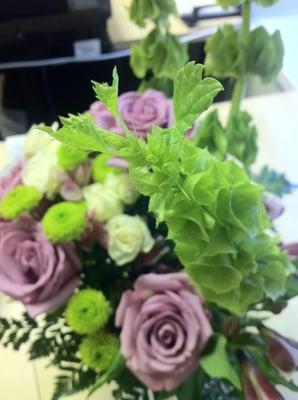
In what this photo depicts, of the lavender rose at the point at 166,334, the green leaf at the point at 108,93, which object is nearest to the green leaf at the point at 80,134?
the green leaf at the point at 108,93

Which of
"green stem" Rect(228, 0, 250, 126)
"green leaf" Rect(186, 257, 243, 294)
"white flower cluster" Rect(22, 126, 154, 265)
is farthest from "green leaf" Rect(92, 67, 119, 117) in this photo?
"green stem" Rect(228, 0, 250, 126)

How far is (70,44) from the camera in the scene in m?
1.20

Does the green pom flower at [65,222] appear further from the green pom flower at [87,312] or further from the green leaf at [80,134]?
the green leaf at [80,134]

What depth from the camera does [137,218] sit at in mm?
485

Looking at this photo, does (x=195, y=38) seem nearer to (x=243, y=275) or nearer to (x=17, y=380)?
(x=17, y=380)

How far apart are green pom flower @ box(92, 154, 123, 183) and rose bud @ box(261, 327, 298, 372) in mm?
187

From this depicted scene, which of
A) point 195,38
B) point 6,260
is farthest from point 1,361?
point 195,38

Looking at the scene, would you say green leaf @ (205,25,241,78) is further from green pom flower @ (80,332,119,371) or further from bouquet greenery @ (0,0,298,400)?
green pom flower @ (80,332,119,371)

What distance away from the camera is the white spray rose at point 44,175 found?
0.49m

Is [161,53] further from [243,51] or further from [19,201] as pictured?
[19,201]

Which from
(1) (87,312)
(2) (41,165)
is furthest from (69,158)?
(1) (87,312)

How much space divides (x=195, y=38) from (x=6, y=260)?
80cm

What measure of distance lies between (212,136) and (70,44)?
0.73m

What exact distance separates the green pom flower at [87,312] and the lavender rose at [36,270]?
14 mm
